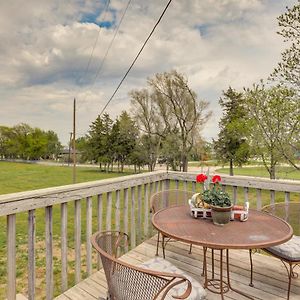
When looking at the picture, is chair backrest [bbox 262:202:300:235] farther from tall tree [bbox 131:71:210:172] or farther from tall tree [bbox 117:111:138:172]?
tall tree [bbox 117:111:138:172]

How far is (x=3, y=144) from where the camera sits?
210ft

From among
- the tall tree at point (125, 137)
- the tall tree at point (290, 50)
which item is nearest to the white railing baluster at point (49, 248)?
the tall tree at point (290, 50)

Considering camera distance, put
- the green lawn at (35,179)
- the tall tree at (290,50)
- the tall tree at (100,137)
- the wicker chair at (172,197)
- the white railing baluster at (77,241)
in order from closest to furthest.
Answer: the white railing baluster at (77,241) → the wicker chair at (172,197) → the tall tree at (290,50) → the green lawn at (35,179) → the tall tree at (100,137)

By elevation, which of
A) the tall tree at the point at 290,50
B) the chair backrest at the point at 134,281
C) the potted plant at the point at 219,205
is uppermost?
the tall tree at the point at 290,50

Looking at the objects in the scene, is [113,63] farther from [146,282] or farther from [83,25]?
[146,282]

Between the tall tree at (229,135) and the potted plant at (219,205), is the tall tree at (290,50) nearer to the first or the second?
the potted plant at (219,205)

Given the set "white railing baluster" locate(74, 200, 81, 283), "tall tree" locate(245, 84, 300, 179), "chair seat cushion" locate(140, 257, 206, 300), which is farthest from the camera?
"tall tree" locate(245, 84, 300, 179)

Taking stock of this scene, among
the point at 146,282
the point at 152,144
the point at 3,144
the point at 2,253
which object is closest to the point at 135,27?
the point at 2,253

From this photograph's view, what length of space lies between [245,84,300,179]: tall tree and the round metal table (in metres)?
7.27

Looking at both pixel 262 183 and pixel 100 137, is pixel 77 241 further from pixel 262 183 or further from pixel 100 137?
pixel 100 137

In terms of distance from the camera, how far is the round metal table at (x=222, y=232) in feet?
5.47

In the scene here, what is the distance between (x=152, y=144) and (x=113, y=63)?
16346mm

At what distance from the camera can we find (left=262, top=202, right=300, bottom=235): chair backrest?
8.57 feet

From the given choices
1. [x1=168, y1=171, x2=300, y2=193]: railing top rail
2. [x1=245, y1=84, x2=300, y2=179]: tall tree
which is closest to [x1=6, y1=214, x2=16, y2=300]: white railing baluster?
[x1=168, y1=171, x2=300, y2=193]: railing top rail
